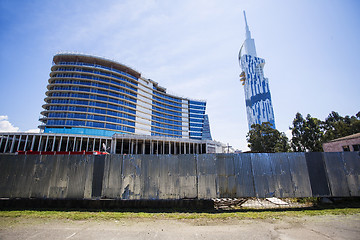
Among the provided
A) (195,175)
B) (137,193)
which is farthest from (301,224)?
(137,193)

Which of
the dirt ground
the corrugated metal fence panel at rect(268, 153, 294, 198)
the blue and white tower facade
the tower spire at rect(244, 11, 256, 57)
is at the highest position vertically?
the tower spire at rect(244, 11, 256, 57)

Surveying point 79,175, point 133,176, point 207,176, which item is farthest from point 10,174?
point 207,176

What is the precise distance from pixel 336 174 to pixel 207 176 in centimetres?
730

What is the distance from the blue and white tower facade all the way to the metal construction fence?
162 meters

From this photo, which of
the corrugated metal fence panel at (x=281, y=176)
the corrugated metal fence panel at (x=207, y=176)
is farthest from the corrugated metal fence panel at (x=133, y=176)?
the corrugated metal fence panel at (x=281, y=176)

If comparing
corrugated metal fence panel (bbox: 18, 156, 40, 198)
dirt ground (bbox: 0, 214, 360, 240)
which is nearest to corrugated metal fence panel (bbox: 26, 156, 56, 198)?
corrugated metal fence panel (bbox: 18, 156, 40, 198)

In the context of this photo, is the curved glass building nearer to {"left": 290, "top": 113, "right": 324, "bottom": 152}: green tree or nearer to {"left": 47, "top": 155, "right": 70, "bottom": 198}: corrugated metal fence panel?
{"left": 47, "top": 155, "right": 70, "bottom": 198}: corrugated metal fence panel

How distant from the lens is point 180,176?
8797mm

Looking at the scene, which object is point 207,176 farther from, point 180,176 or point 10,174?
point 10,174

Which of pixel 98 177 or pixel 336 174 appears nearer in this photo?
pixel 98 177

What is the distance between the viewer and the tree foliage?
131ft

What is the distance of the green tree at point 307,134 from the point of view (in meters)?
41.9

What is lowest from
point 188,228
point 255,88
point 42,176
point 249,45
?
point 188,228

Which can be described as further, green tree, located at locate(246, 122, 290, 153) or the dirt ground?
green tree, located at locate(246, 122, 290, 153)
